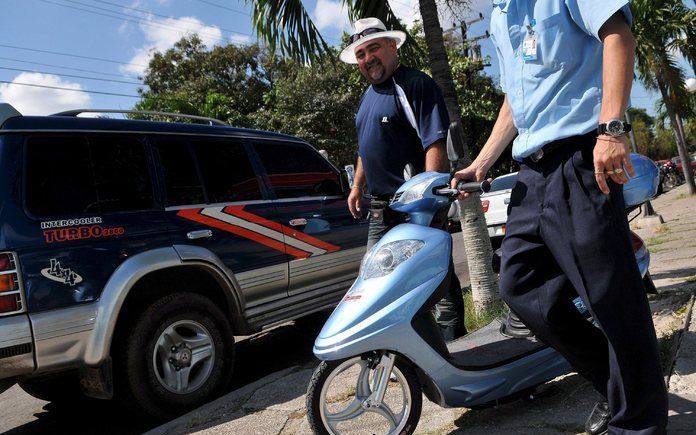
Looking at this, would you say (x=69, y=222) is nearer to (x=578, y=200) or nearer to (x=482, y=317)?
(x=578, y=200)

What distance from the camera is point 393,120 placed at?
131 inches

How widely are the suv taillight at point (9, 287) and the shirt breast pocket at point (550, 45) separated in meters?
2.73

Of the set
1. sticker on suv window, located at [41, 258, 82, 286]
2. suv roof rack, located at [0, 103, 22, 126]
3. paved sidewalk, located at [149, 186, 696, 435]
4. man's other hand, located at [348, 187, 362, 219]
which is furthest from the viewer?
man's other hand, located at [348, 187, 362, 219]

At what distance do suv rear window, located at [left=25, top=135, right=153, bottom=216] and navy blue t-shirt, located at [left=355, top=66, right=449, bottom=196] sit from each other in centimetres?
150

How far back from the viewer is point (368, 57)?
335 centimetres

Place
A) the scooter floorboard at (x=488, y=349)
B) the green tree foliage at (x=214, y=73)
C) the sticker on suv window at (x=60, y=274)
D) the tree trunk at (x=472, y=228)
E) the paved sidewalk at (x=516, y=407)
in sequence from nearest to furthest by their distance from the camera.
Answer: the paved sidewalk at (x=516, y=407) → the scooter floorboard at (x=488, y=349) → the sticker on suv window at (x=60, y=274) → the tree trunk at (x=472, y=228) → the green tree foliage at (x=214, y=73)

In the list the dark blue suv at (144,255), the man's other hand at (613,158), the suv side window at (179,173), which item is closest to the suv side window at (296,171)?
the dark blue suv at (144,255)

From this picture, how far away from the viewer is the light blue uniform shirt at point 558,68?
1897mm

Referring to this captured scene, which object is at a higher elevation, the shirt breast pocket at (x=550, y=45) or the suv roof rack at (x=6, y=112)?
the suv roof rack at (x=6, y=112)

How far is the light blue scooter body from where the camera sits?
2250 mm

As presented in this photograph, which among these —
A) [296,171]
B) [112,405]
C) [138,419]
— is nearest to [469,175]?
[296,171]

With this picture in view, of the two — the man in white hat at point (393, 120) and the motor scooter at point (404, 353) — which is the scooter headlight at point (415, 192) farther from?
the man in white hat at point (393, 120)

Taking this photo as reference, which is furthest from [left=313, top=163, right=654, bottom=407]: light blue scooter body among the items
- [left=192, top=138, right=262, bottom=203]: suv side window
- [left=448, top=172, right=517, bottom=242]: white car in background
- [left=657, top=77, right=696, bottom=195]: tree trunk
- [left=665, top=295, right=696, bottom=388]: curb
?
[left=657, top=77, right=696, bottom=195]: tree trunk

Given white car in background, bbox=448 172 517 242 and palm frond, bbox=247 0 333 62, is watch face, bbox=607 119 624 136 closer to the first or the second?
palm frond, bbox=247 0 333 62
